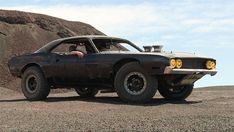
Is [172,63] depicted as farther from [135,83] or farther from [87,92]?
[87,92]

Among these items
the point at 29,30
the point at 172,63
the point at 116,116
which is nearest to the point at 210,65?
the point at 172,63

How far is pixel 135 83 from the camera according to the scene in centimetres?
1070

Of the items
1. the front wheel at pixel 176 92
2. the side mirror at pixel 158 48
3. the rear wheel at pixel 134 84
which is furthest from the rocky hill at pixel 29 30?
the rear wheel at pixel 134 84

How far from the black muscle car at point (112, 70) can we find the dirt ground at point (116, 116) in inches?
19.0

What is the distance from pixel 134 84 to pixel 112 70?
0.62 meters

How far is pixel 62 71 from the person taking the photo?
11.8m

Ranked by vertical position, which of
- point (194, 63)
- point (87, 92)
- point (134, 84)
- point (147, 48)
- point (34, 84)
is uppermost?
point (147, 48)

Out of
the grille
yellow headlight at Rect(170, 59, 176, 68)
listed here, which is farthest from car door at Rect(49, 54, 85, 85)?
the grille

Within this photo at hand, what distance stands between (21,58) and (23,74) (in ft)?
1.25

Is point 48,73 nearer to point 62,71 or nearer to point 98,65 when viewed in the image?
point 62,71

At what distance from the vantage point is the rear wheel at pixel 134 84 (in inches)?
410

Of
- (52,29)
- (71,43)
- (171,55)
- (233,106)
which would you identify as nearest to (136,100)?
(171,55)

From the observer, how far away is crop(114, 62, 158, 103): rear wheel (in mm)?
10414

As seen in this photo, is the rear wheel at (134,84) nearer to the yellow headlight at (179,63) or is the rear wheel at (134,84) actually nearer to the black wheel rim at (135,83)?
the black wheel rim at (135,83)
